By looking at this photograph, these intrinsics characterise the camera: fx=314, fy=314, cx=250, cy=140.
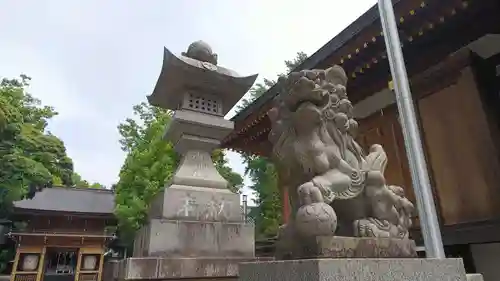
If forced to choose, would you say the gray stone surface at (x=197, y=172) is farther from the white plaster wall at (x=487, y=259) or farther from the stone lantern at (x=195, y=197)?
the white plaster wall at (x=487, y=259)

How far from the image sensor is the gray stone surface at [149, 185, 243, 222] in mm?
3721

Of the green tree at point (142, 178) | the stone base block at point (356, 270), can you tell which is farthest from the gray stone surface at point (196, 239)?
the green tree at point (142, 178)

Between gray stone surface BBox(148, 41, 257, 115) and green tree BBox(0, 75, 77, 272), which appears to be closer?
gray stone surface BBox(148, 41, 257, 115)

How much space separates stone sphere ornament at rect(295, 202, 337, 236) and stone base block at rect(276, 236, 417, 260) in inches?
1.6

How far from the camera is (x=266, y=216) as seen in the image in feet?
65.3

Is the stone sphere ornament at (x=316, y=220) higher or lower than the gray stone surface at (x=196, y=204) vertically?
lower

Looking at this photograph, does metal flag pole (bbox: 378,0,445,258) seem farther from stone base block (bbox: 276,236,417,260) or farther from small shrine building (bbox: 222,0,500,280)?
small shrine building (bbox: 222,0,500,280)

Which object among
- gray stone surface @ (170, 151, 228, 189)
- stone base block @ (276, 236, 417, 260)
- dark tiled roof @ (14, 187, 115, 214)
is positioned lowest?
stone base block @ (276, 236, 417, 260)

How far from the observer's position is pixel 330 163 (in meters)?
2.33

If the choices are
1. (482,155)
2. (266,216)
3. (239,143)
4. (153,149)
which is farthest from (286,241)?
(266,216)

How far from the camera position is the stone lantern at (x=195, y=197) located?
3.46 m

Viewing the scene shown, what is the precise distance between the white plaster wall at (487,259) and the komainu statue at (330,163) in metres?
2.94

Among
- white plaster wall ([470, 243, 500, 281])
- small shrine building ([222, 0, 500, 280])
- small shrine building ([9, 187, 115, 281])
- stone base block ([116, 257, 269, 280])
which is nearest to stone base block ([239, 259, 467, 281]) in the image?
Result: stone base block ([116, 257, 269, 280])

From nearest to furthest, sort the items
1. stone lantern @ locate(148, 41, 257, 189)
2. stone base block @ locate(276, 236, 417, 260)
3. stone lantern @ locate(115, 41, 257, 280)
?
stone base block @ locate(276, 236, 417, 260), stone lantern @ locate(115, 41, 257, 280), stone lantern @ locate(148, 41, 257, 189)
